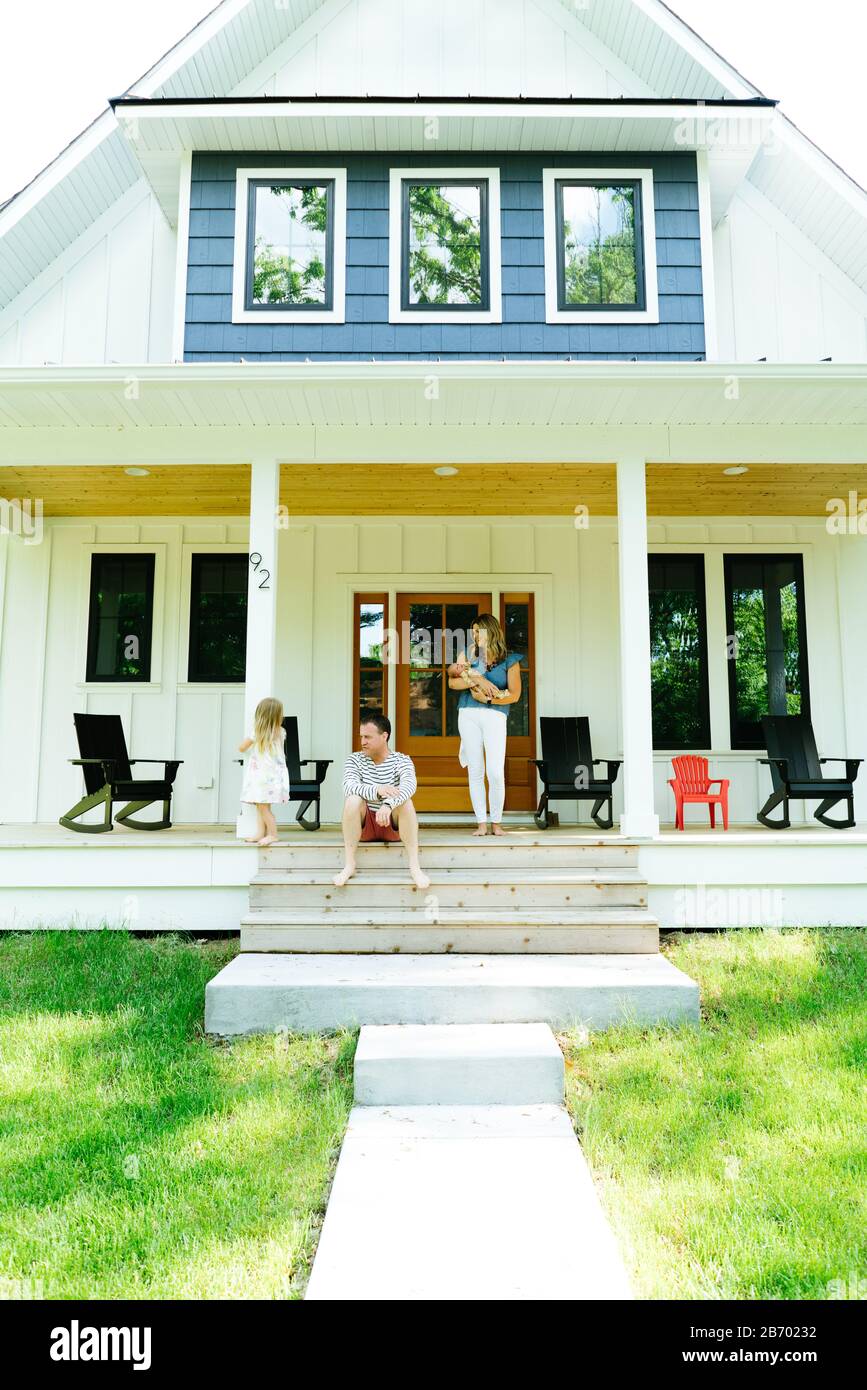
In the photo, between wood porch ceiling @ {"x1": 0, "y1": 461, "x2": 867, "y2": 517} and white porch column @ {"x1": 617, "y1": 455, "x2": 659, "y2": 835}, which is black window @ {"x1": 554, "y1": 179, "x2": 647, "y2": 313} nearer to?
wood porch ceiling @ {"x1": 0, "y1": 461, "x2": 867, "y2": 517}

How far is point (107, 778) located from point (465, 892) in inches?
102

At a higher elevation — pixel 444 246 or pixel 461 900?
pixel 444 246

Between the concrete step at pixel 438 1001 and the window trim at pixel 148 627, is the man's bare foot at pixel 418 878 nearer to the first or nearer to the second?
the concrete step at pixel 438 1001

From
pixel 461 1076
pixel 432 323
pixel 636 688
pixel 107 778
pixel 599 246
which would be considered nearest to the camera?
pixel 461 1076

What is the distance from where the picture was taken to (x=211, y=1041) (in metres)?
3.75

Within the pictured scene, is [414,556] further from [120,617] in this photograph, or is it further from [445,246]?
[120,617]

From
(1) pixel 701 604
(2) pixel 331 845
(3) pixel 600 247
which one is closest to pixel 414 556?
(1) pixel 701 604

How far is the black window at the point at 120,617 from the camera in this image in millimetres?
7316

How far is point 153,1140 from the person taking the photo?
2.79 metres

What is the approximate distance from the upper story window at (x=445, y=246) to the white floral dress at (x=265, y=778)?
3518 millimetres
